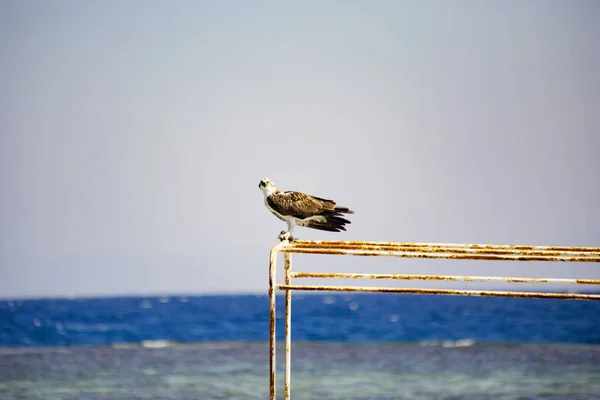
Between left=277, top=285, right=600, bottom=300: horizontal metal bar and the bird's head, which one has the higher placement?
the bird's head

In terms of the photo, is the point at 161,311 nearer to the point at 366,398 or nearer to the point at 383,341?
the point at 383,341

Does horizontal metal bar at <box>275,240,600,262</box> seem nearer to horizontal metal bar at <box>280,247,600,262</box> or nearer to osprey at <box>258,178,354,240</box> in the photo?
horizontal metal bar at <box>280,247,600,262</box>

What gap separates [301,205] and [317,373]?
1578cm

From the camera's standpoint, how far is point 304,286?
5.50 metres

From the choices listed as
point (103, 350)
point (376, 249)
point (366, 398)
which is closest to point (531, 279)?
point (376, 249)

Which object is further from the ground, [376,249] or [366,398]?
[376,249]

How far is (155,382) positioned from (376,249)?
1568cm

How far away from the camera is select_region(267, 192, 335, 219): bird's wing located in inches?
273

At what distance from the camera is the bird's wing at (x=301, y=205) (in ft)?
22.8

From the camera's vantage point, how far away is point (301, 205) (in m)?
6.99

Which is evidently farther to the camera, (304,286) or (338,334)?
(338,334)

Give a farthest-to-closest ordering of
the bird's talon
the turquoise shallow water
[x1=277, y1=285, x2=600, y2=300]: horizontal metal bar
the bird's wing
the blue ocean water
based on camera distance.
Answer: the blue ocean water, the turquoise shallow water, the bird's wing, the bird's talon, [x1=277, y1=285, x2=600, y2=300]: horizontal metal bar

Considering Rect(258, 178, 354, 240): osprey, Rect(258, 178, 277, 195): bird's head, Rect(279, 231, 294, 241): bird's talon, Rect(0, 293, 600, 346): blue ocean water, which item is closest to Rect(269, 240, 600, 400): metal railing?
Rect(279, 231, 294, 241): bird's talon

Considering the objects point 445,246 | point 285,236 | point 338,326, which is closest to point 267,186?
point 285,236
